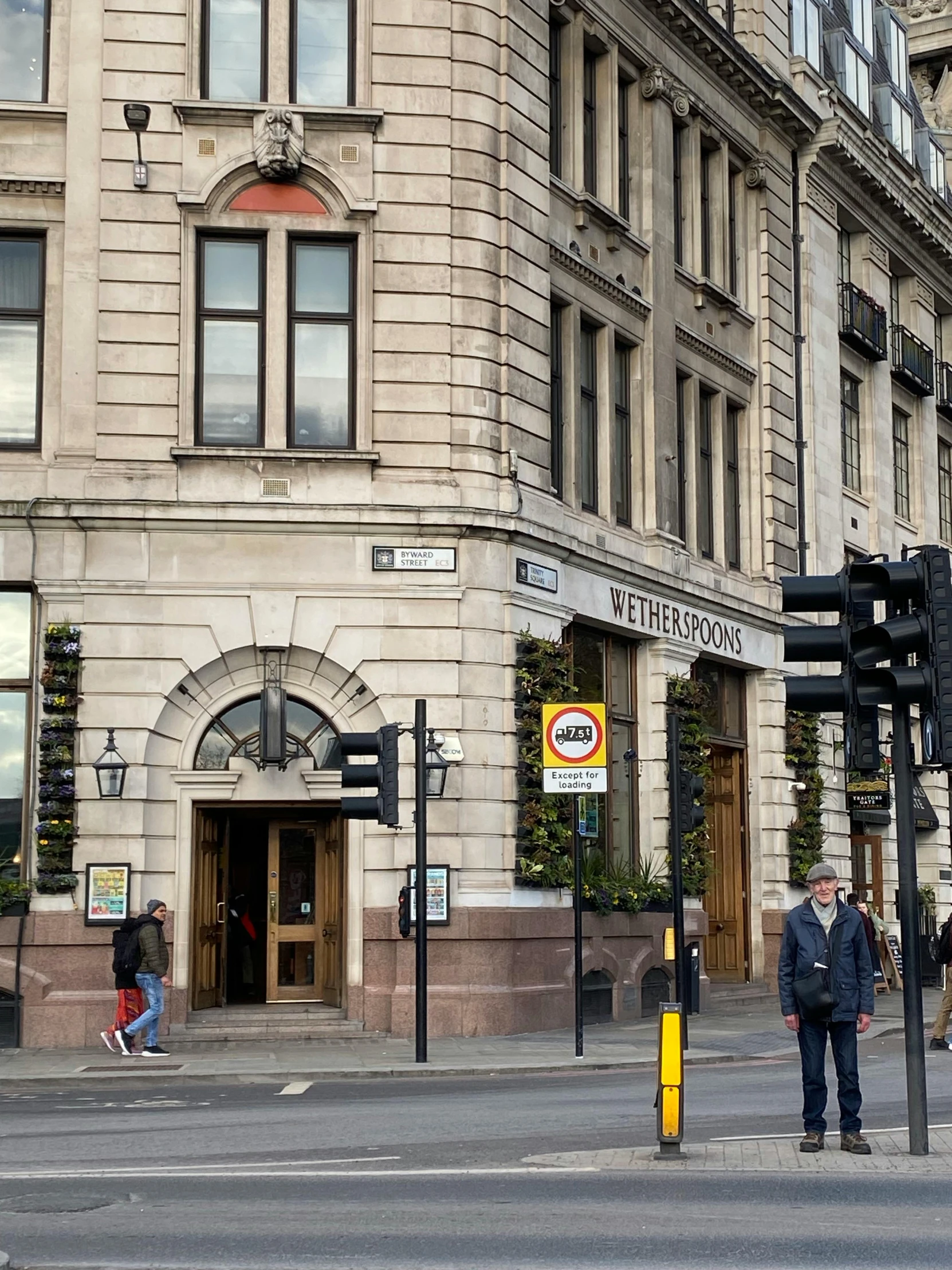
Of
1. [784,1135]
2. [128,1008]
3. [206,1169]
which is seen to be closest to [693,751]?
[128,1008]

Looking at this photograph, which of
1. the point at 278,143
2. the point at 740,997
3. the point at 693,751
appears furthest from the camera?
the point at 740,997

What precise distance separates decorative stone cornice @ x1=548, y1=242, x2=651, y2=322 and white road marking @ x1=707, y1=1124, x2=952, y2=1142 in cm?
1589

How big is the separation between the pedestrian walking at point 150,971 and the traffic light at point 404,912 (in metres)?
2.82

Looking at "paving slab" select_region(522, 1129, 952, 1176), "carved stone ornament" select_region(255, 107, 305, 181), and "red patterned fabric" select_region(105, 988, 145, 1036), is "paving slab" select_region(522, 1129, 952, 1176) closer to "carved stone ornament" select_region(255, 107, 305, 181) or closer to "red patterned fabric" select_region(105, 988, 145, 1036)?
"red patterned fabric" select_region(105, 988, 145, 1036)

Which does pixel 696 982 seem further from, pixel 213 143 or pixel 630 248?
pixel 213 143

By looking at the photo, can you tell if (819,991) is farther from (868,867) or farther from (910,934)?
(868,867)

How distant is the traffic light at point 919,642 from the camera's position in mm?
11250

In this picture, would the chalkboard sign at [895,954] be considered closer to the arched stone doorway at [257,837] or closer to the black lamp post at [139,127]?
the arched stone doorway at [257,837]

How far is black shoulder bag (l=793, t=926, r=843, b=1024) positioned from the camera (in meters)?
11.8

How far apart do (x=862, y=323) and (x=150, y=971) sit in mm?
23126

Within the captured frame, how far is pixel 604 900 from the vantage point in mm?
25969

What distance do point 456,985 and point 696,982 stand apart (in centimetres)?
533

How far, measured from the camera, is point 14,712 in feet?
76.9

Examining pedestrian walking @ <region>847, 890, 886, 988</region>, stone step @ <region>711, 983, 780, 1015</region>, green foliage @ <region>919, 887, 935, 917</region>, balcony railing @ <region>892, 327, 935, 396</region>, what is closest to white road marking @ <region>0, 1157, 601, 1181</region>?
stone step @ <region>711, 983, 780, 1015</region>
